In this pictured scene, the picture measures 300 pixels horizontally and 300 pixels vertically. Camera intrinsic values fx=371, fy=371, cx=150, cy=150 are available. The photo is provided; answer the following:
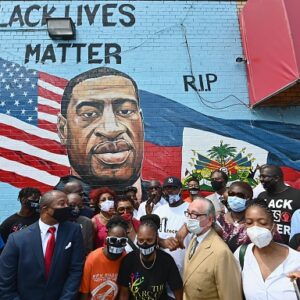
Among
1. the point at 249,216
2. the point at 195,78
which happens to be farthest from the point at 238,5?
the point at 249,216

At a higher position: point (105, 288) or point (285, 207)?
point (285, 207)

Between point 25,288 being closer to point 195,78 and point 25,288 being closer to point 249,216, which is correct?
point 249,216

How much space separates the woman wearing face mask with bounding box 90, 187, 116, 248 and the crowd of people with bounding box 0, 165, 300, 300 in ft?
→ 0.09

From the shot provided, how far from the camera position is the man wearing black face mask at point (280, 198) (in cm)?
371

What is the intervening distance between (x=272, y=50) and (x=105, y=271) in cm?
496

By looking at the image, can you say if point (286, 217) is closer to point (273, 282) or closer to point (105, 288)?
point (273, 282)

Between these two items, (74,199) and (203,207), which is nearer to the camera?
(203,207)

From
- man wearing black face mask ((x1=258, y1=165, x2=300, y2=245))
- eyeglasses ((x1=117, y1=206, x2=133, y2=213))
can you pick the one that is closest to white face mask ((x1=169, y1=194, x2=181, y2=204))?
eyeglasses ((x1=117, y1=206, x2=133, y2=213))

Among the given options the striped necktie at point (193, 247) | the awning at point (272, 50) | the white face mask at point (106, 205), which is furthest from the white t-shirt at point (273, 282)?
the awning at point (272, 50)

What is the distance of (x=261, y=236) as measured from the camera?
8.63 ft

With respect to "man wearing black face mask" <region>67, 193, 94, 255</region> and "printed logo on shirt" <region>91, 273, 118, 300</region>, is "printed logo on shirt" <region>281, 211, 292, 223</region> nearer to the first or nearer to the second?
"printed logo on shirt" <region>91, 273, 118, 300</region>

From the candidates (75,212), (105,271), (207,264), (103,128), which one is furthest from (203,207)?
(103,128)

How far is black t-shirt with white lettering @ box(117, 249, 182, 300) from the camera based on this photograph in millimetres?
3113

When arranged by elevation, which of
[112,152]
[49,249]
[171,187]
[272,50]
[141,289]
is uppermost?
[272,50]
